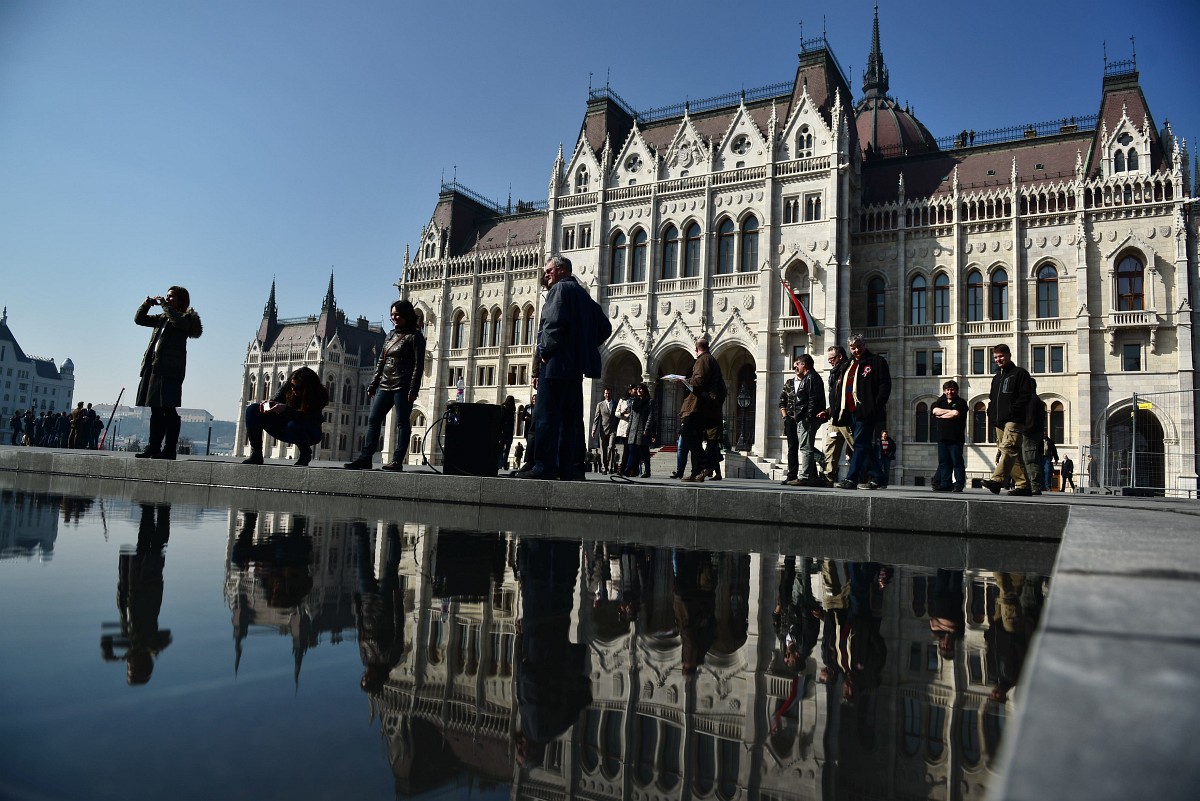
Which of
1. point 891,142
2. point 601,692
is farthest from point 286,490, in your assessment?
point 891,142

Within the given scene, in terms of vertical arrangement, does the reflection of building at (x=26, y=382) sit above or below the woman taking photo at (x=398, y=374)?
above

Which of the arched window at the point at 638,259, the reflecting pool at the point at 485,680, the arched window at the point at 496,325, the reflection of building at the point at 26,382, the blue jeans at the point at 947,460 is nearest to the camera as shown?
the reflecting pool at the point at 485,680

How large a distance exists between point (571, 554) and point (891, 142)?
4210 cm

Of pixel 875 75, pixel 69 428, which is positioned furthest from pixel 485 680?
pixel 875 75

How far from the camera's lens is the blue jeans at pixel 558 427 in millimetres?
7285

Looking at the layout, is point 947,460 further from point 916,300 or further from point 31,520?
point 916,300

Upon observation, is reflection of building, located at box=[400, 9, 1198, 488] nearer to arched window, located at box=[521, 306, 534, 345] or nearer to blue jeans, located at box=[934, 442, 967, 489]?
arched window, located at box=[521, 306, 534, 345]

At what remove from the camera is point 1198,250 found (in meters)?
27.7

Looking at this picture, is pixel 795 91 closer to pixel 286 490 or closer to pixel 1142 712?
pixel 286 490

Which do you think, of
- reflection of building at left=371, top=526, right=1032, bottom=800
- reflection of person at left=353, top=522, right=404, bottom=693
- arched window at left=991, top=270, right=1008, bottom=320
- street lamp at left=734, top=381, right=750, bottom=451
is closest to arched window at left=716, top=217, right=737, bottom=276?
street lamp at left=734, top=381, right=750, bottom=451

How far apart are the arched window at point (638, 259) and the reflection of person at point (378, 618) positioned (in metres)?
31.9

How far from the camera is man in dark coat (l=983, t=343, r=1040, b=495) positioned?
28.7 ft

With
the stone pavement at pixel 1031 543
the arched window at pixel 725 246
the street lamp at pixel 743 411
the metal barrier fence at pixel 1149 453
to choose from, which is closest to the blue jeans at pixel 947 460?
the stone pavement at pixel 1031 543

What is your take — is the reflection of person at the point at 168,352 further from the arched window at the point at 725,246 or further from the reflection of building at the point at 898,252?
the arched window at the point at 725,246
